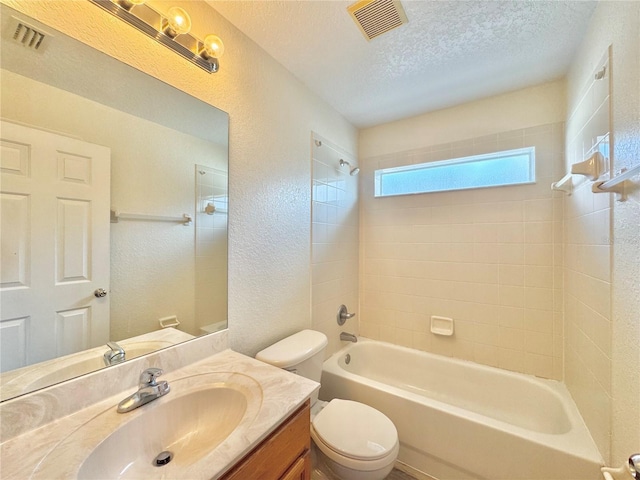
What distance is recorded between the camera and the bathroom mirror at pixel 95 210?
71 cm

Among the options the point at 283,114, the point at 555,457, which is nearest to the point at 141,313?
the point at 283,114

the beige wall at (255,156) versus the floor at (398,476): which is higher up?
the beige wall at (255,156)

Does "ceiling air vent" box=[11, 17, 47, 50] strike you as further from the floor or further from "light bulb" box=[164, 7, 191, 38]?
the floor

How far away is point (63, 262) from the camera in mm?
799

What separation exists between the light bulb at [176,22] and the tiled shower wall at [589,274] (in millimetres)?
1740

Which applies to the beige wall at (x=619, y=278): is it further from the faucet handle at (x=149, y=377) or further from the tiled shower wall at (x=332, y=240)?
the faucet handle at (x=149, y=377)

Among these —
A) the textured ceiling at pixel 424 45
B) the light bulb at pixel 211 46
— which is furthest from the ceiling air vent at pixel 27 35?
the textured ceiling at pixel 424 45

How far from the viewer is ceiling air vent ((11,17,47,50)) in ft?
2.32

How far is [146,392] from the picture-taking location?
826mm

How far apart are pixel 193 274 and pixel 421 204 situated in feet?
6.10

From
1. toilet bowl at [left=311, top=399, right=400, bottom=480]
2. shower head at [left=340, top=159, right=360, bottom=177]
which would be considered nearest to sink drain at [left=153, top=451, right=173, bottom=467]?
toilet bowl at [left=311, top=399, right=400, bottom=480]

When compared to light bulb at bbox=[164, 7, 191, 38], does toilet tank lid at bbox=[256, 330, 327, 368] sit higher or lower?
lower

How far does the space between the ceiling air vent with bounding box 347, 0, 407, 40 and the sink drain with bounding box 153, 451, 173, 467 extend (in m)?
1.90

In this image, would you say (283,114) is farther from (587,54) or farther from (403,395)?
(403,395)
